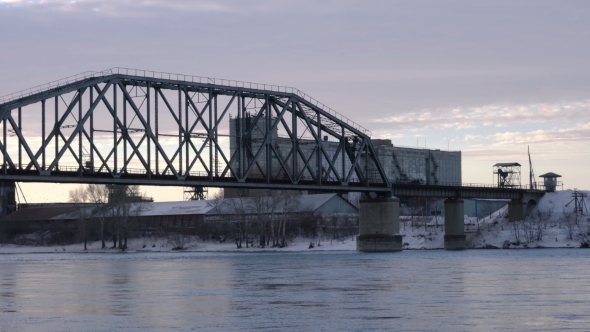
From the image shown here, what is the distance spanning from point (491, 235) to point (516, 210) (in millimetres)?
13025

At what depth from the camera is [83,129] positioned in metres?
106

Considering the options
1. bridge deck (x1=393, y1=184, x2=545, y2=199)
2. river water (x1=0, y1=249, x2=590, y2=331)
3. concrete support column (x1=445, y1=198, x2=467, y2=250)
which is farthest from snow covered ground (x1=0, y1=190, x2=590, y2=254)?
river water (x1=0, y1=249, x2=590, y2=331)

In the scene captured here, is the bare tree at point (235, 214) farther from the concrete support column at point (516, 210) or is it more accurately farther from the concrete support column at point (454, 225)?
the concrete support column at point (516, 210)

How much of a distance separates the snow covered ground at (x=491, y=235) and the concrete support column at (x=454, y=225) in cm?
312

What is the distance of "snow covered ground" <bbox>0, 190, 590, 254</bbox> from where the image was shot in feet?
448

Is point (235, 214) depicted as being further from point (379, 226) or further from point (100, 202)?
point (379, 226)

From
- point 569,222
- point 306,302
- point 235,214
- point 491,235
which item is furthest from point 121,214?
point 306,302

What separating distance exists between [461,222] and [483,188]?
11.5 m

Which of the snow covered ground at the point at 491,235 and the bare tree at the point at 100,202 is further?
the bare tree at the point at 100,202

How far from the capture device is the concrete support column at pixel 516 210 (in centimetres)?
15525

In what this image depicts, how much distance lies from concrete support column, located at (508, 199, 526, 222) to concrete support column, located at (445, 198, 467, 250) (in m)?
14.9

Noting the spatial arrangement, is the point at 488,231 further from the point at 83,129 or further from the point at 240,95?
the point at 83,129

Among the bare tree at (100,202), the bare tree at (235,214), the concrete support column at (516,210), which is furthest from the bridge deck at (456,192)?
the bare tree at (100,202)

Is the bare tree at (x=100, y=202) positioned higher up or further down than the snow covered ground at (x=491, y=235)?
higher up
